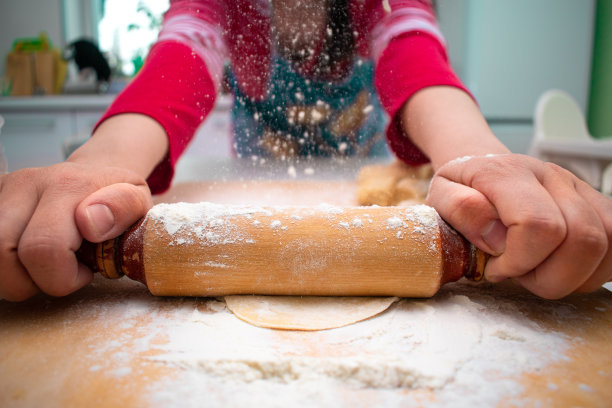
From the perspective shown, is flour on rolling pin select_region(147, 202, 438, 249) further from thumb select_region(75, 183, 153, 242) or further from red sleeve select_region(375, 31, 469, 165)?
red sleeve select_region(375, 31, 469, 165)

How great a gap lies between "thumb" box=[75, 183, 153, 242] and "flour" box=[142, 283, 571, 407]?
110 mm

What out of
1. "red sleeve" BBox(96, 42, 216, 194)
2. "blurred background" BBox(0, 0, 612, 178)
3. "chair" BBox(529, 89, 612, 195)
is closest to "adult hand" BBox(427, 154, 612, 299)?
"red sleeve" BBox(96, 42, 216, 194)

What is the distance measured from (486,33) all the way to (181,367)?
5.98ft

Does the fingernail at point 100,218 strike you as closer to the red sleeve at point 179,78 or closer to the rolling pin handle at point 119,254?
the rolling pin handle at point 119,254

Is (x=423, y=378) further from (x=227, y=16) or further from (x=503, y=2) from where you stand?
(x=503, y=2)

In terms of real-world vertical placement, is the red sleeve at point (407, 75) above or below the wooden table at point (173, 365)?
above

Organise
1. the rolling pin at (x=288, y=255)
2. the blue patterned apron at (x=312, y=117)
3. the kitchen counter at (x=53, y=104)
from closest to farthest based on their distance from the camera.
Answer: the rolling pin at (x=288, y=255)
the blue patterned apron at (x=312, y=117)
the kitchen counter at (x=53, y=104)

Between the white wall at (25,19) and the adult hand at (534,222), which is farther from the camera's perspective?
the white wall at (25,19)

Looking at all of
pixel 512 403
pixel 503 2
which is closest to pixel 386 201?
pixel 512 403

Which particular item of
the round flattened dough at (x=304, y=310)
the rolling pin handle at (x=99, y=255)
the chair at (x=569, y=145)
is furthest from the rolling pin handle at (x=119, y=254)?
the chair at (x=569, y=145)

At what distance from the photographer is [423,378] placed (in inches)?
12.0

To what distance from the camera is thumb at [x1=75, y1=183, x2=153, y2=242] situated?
1.25ft

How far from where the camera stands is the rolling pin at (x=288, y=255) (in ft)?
1.35

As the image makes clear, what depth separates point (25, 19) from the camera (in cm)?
273
